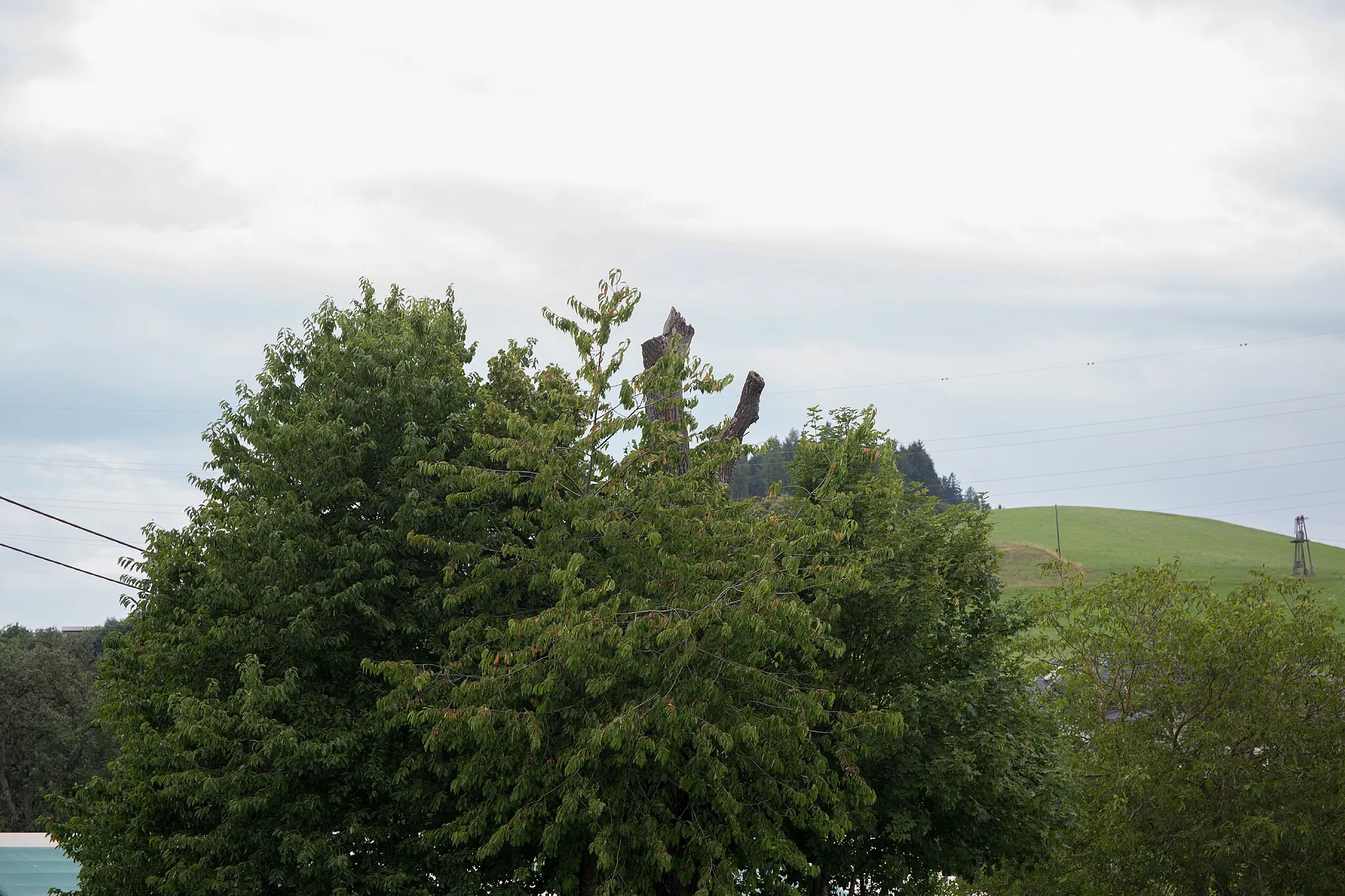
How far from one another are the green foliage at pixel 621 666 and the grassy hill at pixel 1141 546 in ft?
236

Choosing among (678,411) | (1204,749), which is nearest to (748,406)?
(678,411)

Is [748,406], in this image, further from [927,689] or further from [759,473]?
[759,473]

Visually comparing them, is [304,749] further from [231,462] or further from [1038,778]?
[1038,778]

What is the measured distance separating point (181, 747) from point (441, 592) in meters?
3.77

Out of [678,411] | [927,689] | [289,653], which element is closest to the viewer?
[289,653]

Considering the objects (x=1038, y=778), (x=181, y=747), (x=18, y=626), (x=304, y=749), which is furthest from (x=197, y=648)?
(x=18, y=626)

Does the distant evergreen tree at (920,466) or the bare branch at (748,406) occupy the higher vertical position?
the distant evergreen tree at (920,466)

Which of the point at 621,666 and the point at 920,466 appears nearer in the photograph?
the point at 621,666

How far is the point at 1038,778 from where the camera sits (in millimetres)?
19156

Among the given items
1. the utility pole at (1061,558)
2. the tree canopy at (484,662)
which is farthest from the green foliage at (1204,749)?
the tree canopy at (484,662)

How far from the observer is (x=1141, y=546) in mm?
107188

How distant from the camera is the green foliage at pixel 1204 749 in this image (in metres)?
23.2

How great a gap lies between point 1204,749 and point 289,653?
61.2 ft

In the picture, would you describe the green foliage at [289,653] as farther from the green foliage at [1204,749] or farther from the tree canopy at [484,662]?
the green foliage at [1204,749]
